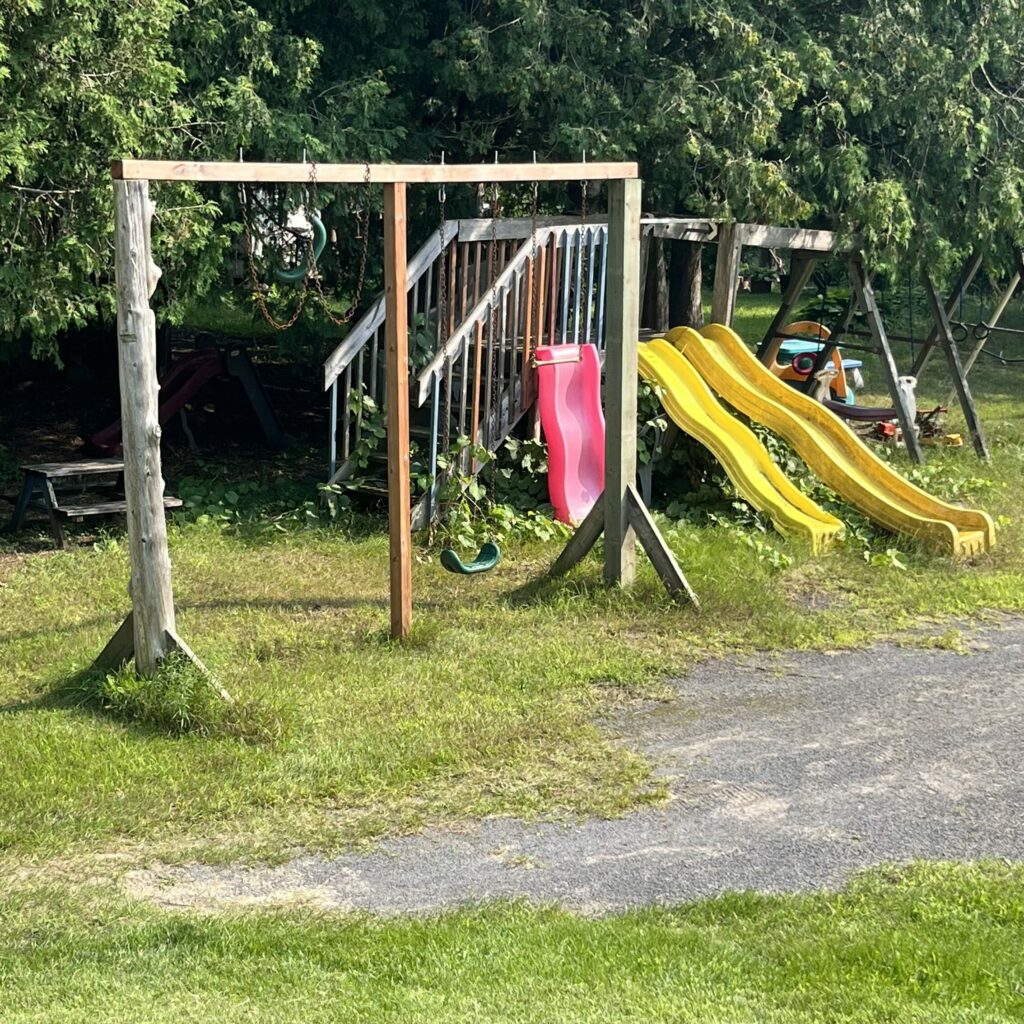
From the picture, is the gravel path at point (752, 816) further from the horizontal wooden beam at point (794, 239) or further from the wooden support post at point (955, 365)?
the wooden support post at point (955, 365)

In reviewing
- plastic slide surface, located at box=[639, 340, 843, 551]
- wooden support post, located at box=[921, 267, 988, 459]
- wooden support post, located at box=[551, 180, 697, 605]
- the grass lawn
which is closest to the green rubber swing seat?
the grass lawn

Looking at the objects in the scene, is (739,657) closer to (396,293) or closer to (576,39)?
(396,293)

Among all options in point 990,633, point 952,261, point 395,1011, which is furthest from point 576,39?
point 395,1011

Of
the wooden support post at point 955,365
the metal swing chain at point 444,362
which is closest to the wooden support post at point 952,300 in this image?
the wooden support post at point 955,365

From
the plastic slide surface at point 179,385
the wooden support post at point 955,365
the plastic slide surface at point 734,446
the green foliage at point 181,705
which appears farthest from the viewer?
the wooden support post at point 955,365

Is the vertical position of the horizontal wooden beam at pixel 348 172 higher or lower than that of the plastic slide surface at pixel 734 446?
higher

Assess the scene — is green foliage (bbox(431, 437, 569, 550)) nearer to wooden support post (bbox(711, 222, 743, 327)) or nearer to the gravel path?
wooden support post (bbox(711, 222, 743, 327))

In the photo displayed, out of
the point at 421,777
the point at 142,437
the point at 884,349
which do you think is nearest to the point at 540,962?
the point at 421,777

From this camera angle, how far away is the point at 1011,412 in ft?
52.9

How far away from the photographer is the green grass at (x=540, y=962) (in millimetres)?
3896

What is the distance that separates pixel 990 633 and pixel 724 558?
1759mm

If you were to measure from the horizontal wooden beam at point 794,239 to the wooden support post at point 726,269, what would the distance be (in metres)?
0.06

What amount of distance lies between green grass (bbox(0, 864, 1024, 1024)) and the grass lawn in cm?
1

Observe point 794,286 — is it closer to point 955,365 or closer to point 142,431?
point 955,365
